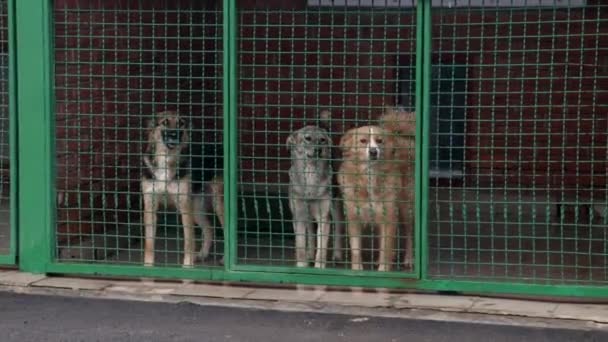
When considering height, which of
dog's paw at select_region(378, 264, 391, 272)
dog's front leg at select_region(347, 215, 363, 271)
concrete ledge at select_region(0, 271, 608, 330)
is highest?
dog's front leg at select_region(347, 215, 363, 271)

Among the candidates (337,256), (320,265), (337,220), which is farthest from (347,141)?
(337,256)

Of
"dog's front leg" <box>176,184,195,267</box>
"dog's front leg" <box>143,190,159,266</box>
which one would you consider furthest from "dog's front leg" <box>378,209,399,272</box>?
"dog's front leg" <box>143,190,159,266</box>

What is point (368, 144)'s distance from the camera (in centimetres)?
781

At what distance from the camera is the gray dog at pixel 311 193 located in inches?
319

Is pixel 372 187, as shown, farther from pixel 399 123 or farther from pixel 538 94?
pixel 538 94

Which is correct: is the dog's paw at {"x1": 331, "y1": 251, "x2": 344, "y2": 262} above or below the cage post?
below

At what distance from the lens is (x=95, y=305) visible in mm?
7195

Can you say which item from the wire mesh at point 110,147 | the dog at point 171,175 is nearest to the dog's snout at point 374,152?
the wire mesh at point 110,147

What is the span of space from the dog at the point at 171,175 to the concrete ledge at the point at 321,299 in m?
0.58

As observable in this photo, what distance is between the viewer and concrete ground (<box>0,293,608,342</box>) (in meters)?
6.41

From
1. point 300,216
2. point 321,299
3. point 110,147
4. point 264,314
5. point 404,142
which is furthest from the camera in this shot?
point 110,147

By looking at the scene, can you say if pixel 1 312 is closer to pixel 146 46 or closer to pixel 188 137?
pixel 188 137

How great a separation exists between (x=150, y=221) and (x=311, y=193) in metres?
1.31

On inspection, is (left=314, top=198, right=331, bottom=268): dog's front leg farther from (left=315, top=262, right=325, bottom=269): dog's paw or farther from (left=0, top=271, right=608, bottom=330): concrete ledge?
(left=0, top=271, right=608, bottom=330): concrete ledge
